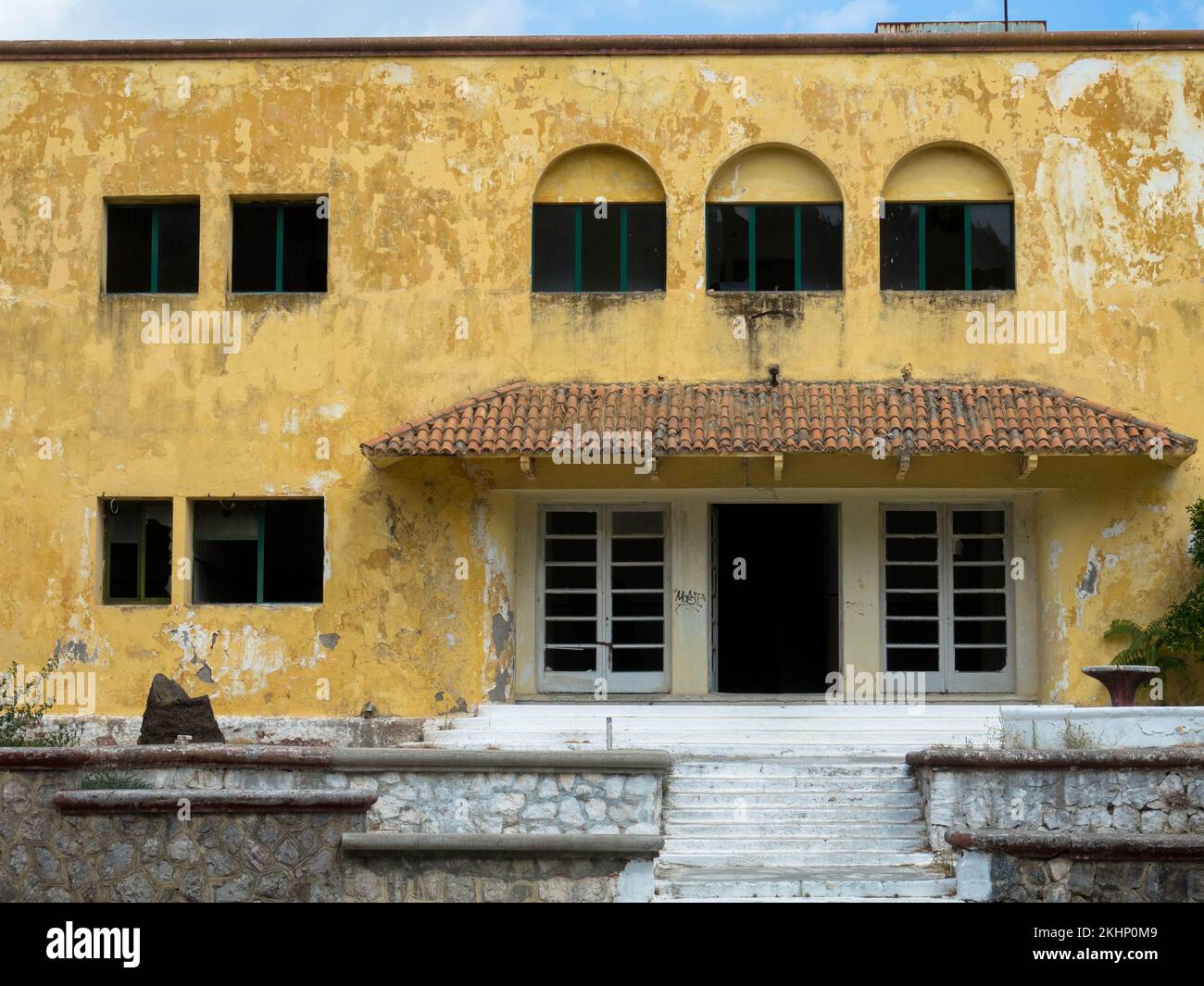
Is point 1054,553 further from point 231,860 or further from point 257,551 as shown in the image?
point 231,860

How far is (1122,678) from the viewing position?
16172 mm

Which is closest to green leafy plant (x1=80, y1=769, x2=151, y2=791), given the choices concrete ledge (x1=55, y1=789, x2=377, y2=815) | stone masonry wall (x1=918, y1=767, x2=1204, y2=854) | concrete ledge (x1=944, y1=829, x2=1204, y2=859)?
concrete ledge (x1=55, y1=789, x2=377, y2=815)

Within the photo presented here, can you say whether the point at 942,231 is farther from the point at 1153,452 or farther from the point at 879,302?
the point at 1153,452

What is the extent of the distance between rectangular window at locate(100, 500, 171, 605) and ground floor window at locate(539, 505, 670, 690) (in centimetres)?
431

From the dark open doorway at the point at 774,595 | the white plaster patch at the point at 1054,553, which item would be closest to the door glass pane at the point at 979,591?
the white plaster patch at the point at 1054,553

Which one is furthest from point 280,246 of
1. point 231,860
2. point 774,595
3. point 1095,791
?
point 1095,791

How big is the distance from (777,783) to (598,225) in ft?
23.2

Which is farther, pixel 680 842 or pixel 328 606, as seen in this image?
pixel 328 606

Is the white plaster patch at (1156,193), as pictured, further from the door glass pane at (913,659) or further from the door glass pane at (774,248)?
the door glass pane at (913,659)

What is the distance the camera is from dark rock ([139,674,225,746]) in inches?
621

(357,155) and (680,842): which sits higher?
(357,155)

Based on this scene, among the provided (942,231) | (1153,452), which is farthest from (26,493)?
(1153,452)

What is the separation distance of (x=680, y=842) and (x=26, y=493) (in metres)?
9.13

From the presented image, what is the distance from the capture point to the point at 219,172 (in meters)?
18.8
